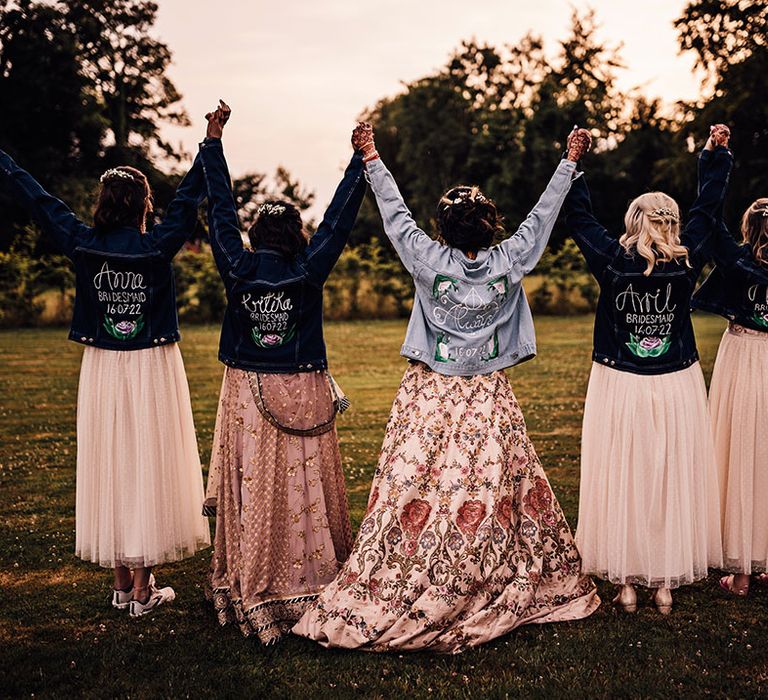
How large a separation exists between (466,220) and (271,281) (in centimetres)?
104

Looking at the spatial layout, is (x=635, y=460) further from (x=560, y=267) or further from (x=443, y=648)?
(x=560, y=267)

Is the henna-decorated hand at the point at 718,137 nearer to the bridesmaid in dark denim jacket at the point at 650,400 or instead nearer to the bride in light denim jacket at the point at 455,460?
the bridesmaid in dark denim jacket at the point at 650,400

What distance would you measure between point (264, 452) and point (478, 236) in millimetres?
1567

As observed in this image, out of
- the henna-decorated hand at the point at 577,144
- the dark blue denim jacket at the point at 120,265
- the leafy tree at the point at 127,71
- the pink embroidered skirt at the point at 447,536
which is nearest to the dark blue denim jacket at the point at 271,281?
the dark blue denim jacket at the point at 120,265

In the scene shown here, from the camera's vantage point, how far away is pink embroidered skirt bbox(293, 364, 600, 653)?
447cm

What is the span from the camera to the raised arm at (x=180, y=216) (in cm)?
478

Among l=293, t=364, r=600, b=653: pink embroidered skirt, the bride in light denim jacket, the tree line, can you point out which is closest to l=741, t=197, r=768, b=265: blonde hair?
the bride in light denim jacket

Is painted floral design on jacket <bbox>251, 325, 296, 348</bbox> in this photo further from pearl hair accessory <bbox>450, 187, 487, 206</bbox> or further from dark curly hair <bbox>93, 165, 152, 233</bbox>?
pearl hair accessory <bbox>450, 187, 487, 206</bbox>

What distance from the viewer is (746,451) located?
17.1ft

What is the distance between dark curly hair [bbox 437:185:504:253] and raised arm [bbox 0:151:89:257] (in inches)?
75.3

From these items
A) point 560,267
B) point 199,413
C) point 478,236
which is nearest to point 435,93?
point 560,267

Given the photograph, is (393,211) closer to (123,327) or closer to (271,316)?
(271,316)

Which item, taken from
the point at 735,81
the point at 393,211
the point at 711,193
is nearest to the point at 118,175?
the point at 393,211

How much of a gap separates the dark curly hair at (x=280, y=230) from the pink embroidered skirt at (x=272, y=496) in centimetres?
66
